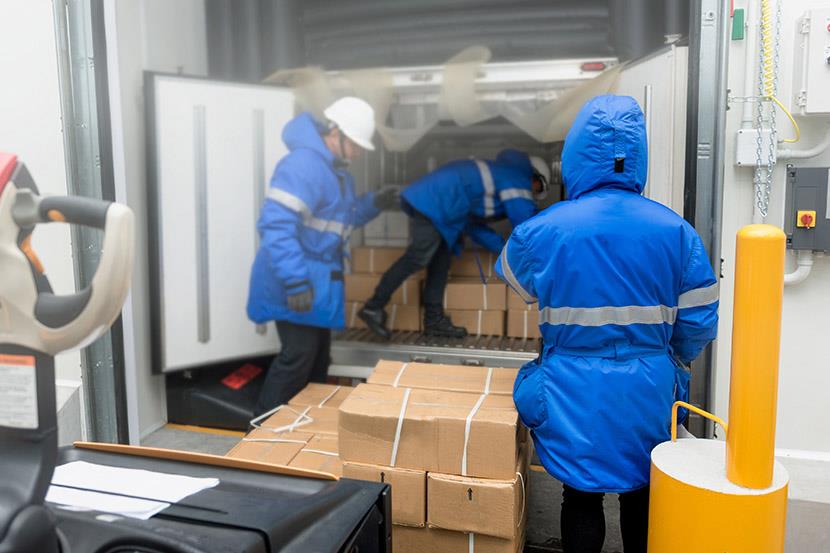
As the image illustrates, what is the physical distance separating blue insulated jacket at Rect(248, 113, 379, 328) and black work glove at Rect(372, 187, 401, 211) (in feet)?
2.14

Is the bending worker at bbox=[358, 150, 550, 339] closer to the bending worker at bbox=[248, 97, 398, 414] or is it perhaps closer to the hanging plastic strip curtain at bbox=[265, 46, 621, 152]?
the hanging plastic strip curtain at bbox=[265, 46, 621, 152]

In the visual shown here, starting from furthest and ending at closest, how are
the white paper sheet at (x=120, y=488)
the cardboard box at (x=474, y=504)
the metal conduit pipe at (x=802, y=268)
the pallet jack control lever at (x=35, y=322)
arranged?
the metal conduit pipe at (x=802, y=268)
the cardboard box at (x=474, y=504)
the white paper sheet at (x=120, y=488)
the pallet jack control lever at (x=35, y=322)

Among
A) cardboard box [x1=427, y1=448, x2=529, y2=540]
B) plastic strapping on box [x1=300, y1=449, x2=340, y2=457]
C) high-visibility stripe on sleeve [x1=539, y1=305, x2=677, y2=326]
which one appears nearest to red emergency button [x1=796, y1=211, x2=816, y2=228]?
high-visibility stripe on sleeve [x1=539, y1=305, x2=677, y2=326]

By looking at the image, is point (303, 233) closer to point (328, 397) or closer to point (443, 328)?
point (328, 397)

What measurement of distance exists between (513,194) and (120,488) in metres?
2.99

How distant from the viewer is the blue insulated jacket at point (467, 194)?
3830mm

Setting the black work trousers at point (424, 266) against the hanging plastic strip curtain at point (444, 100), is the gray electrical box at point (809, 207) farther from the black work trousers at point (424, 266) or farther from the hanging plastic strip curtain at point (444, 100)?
the black work trousers at point (424, 266)

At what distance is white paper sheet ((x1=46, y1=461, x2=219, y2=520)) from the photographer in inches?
42.7

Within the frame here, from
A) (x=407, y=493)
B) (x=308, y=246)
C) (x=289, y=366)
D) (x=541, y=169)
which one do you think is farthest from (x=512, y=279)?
(x=541, y=169)

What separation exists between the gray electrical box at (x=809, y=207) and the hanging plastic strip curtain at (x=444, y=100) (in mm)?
1070

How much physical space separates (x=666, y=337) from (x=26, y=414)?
1.51 m

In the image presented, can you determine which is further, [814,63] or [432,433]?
[814,63]

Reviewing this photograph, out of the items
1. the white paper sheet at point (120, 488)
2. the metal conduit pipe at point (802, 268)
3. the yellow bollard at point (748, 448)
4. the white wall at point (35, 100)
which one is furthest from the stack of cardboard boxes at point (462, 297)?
the white paper sheet at point (120, 488)

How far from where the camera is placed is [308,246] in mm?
3172
